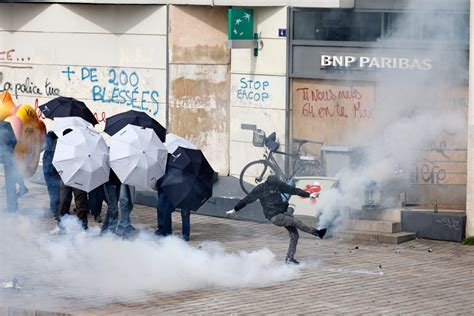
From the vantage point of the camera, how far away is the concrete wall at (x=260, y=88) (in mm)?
21141

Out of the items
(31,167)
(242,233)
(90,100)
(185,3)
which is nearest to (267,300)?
(242,233)

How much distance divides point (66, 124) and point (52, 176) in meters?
1.11

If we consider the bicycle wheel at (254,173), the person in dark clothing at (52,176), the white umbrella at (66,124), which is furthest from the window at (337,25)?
the person in dark clothing at (52,176)

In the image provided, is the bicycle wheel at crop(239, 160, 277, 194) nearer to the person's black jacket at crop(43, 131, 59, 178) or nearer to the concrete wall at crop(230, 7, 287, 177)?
the concrete wall at crop(230, 7, 287, 177)

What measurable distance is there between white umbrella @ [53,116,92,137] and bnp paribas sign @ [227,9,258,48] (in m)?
3.74

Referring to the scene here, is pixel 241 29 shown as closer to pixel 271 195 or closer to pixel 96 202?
pixel 96 202

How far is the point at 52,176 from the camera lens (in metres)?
18.8

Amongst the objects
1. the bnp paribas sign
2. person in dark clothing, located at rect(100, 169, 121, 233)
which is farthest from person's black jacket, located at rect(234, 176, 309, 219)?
the bnp paribas sign

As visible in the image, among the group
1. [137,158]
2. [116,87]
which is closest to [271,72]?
[116,87]

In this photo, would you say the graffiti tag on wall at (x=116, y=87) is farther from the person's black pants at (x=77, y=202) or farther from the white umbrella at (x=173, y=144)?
the white umbrella at (x=173, y=144)

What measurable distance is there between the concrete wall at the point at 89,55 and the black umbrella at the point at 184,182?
602 centimetres

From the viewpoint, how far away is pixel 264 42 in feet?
70.2

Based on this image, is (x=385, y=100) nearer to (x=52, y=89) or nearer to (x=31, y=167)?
(x=31, y=167)

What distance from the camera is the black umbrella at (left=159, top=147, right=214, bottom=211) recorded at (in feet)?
55.6
